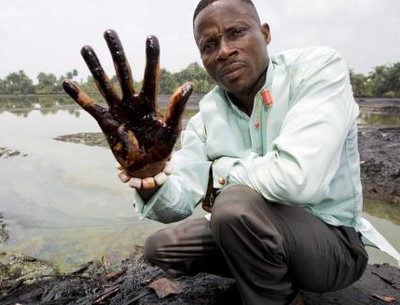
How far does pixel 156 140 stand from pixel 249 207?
1.53 feet

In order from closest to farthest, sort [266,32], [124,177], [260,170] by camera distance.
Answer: [124,177], [260,170], [266,32]

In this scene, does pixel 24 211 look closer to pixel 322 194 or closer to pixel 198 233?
pixel 198 233

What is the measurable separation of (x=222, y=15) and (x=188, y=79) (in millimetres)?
48533

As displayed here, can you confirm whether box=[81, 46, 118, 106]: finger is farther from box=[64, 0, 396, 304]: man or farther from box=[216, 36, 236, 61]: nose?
box=[216, 36, 236, 61]: nose

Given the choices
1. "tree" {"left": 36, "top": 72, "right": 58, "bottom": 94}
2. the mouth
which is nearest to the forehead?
the mouth

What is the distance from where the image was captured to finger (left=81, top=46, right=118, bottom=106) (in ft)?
4.21

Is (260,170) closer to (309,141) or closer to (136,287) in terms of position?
(309,141)

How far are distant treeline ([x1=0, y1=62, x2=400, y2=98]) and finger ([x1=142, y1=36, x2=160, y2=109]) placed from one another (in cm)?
913

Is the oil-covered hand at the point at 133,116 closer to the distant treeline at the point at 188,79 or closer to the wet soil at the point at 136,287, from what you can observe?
the wet soil at the point at 136,287

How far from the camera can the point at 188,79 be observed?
49375 millimetres

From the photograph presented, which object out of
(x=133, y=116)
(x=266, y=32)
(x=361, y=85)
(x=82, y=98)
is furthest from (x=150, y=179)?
(x=361, y=85)

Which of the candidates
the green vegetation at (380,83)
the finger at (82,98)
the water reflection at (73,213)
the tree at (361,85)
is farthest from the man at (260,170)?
the tree at (361,85)

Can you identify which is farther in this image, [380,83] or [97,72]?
[380,83]

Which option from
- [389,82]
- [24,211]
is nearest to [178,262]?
[24,211]
